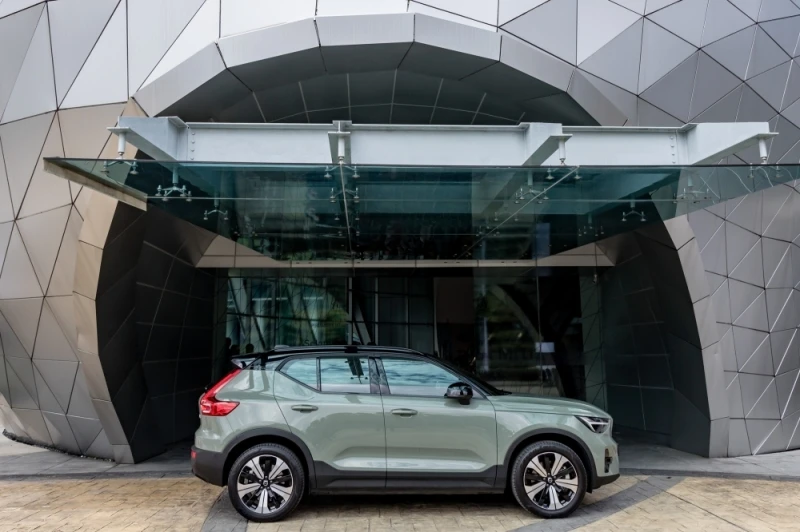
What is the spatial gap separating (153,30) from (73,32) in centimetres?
140

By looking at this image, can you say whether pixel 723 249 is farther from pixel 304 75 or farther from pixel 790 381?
pixel 304 75

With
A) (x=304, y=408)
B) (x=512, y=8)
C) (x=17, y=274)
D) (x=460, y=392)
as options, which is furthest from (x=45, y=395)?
(x=512, y=8)

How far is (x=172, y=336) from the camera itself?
1137 cm

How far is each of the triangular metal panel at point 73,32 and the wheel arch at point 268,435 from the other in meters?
5.86

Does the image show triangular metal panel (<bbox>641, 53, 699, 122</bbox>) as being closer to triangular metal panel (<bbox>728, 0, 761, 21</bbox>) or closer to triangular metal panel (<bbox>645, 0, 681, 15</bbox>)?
triangular metal panel (<bbox>645, 0, 681, 15</bbox>)

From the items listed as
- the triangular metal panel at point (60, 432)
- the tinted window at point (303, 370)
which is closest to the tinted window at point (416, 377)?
the tinted window at point (303, 370)

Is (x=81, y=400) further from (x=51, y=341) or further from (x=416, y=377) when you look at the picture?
(x=416, y=377)

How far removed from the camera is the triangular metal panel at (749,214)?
9.48 m

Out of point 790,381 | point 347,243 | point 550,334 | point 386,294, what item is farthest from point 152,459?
point 790,381

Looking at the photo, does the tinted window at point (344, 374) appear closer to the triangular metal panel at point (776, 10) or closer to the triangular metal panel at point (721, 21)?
the triangular metal panel at point (721, 21)

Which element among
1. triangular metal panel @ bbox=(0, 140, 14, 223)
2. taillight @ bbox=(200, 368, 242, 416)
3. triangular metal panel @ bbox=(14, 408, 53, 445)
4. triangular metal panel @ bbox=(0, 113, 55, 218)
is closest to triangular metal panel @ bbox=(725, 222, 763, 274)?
taillight @ bbox=(200, 368, 242, 416)

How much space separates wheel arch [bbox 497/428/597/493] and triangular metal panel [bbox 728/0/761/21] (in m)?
7.64

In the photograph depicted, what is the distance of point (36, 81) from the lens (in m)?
8.58

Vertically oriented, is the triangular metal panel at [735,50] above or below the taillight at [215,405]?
above
